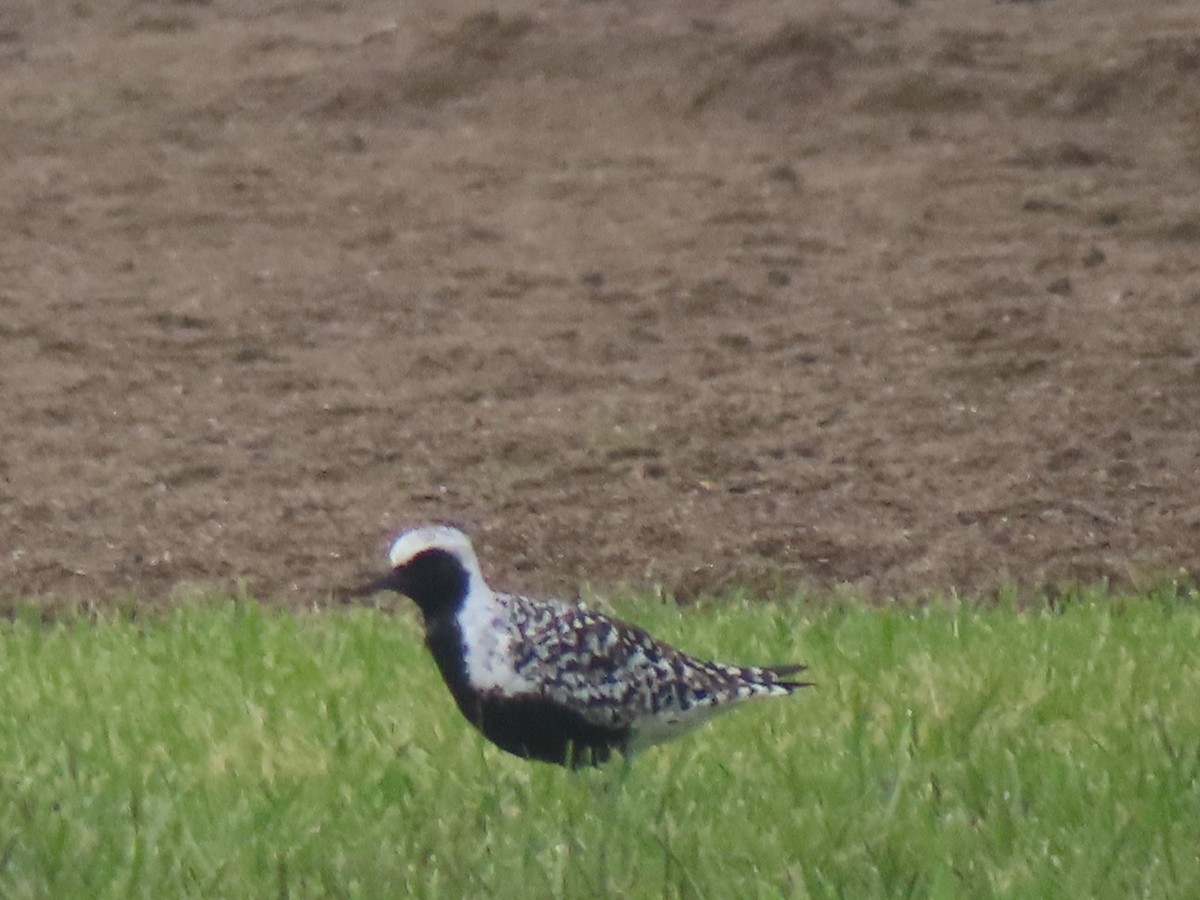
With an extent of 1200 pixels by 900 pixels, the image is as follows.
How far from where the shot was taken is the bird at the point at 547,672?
5.54m

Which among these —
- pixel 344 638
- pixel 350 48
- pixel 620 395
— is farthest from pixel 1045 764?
pixel 350 48

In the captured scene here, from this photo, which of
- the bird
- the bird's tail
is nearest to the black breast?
the bird

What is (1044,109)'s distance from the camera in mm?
11992

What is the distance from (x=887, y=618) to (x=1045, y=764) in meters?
1.71

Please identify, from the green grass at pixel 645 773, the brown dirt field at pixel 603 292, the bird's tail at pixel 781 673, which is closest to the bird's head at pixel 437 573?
the green grass at pixel 645 773

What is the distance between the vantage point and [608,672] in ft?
18.5

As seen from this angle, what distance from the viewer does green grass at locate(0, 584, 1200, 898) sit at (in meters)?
4.86

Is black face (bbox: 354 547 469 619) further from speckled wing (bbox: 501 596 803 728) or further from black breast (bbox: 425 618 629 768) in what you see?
speckled wing (bbox: 501 596 803 728)

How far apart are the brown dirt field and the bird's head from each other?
8.46ft

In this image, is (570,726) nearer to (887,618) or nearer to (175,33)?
(887,618)

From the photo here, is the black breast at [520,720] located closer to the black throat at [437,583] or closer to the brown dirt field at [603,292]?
the black throat at [437,583]

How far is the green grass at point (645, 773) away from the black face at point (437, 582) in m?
0.41

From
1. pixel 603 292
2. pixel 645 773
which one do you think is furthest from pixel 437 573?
pixel 603 292

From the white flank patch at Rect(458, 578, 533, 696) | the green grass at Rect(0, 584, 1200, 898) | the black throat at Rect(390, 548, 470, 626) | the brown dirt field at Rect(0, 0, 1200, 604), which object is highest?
the black throat at Rect(390, 548, 470, 626)
